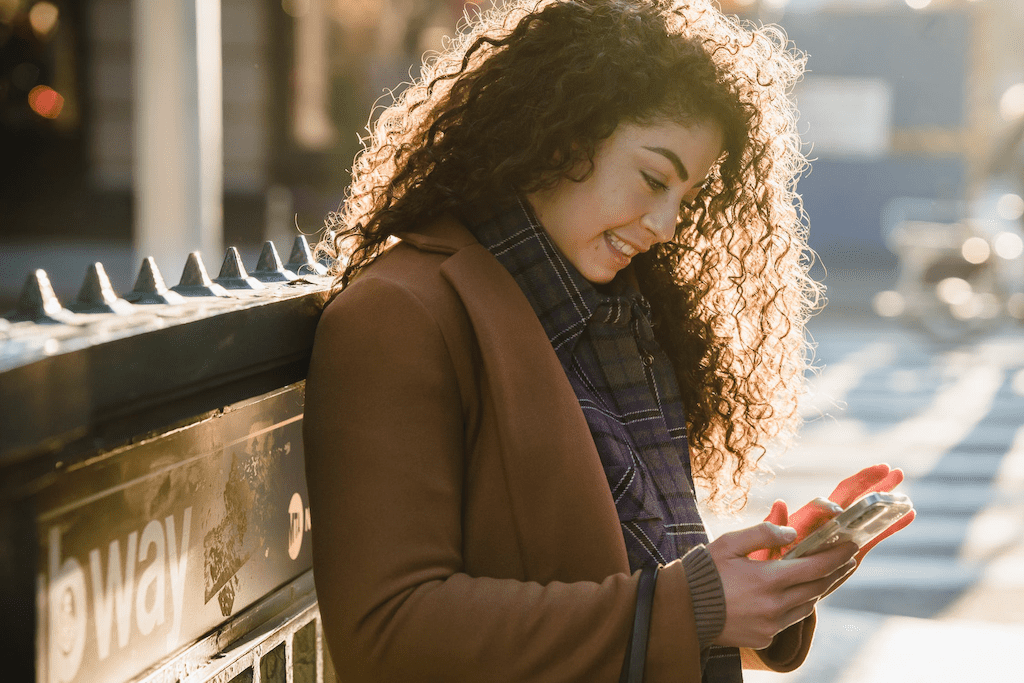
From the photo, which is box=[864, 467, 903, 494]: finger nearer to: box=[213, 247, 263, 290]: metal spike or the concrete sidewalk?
box=[213, 247, 263, 290]: metal spike

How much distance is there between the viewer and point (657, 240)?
64.8 inches

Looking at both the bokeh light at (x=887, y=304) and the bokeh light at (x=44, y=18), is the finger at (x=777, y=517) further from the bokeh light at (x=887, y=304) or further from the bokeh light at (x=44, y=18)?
the bokeh light at (x=44, y=18)

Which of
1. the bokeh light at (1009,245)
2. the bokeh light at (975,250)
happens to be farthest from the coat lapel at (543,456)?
the bokeh light at (1009,245)

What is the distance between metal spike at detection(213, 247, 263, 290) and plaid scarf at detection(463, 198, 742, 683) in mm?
334

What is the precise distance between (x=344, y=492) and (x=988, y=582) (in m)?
5.09

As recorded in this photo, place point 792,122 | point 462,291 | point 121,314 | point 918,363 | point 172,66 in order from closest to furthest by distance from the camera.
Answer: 1. point 121,314
2. point 462,291
3. point 792,122
4. point 172,66
5. point 918,363

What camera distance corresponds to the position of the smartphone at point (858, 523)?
1.34m

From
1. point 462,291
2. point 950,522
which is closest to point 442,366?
point 462,291

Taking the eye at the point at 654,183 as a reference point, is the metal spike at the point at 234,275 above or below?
below

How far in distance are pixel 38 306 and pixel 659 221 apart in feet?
2.87

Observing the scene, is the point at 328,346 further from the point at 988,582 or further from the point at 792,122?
the point at 988,582

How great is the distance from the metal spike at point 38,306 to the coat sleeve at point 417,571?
330 millimetres

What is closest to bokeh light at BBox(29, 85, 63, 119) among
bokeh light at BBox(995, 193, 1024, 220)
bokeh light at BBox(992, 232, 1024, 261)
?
bokeh light at BBox(992, 232, 1024, 261)

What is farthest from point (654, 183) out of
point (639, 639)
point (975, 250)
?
point (975, 250)
